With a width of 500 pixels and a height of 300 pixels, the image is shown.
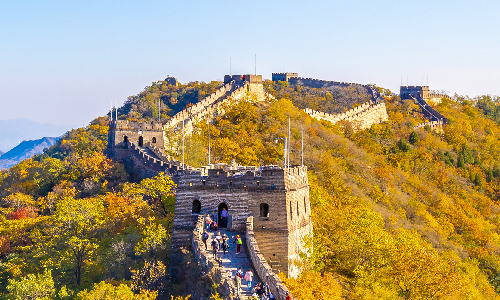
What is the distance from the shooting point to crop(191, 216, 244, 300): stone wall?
75.0 feet

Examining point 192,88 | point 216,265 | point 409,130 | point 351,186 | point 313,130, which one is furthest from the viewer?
point 192,88

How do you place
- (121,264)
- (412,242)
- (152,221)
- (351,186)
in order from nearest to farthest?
(121,264)
(152,221)
(412,242)
(351,186)

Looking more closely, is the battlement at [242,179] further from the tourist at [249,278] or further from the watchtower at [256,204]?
the tourist at [249,278]

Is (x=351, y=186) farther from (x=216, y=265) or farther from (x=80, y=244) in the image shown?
(x=216, y=265)

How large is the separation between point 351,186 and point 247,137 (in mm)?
12448

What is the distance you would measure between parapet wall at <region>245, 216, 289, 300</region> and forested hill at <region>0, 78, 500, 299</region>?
1.56 metres

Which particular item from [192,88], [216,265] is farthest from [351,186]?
[192,88]

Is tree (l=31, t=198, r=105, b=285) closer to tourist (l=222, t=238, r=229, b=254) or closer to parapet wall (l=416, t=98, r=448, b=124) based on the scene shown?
tourist (l=222, t=238, r=229, b=254)

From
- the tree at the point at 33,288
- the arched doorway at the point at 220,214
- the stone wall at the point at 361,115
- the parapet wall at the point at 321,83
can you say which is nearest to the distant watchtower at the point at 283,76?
the parapet wall at the point at 321,83

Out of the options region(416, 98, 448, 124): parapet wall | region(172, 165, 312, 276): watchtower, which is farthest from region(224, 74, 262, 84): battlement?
region(172, 165, 312, 276): watchtower

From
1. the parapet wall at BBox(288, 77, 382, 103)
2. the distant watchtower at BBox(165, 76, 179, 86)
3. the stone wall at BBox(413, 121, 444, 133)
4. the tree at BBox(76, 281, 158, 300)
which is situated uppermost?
the distant watchtower at BBox(165, 76, 179, 86)

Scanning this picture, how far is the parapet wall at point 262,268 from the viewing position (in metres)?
22.1

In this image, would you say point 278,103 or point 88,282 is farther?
point 278,103

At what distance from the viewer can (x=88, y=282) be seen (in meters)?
34.0
